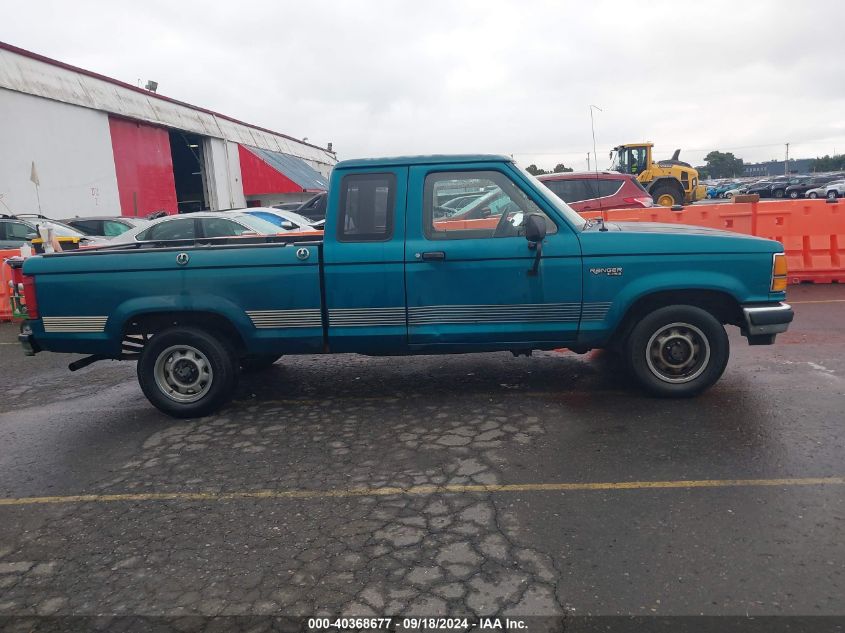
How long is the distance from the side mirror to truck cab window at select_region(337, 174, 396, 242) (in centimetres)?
105

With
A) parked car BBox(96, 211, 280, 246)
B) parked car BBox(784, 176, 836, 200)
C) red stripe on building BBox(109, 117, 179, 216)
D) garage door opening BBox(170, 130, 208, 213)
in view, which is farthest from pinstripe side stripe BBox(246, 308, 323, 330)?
parked car BBox(784, 176, 836, 200)

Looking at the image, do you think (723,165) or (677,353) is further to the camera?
(723,165)

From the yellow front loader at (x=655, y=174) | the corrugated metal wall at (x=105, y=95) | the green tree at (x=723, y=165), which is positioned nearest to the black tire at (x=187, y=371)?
the corrugated metal wall at (x=105, y=95)

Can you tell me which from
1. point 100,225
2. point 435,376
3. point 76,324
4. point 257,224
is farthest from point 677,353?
point 100,225

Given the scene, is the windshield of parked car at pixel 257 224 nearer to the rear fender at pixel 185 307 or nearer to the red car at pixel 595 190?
the red car at pixel 595 190

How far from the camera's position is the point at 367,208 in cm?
540

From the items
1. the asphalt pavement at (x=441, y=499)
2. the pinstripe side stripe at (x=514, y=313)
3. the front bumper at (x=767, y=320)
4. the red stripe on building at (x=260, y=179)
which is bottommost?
the asphalt pavement at (x=441, y=499)

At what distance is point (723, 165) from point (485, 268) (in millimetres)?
121077

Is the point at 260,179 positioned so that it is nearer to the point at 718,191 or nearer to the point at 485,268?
the point at 485,268

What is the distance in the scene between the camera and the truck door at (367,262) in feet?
17.3

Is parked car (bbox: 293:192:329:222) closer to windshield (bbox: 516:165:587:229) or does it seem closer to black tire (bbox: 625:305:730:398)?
windshield (bbox: 516:165:587:229)

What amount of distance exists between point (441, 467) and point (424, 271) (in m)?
1.57

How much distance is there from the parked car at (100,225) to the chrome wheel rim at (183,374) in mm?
11854

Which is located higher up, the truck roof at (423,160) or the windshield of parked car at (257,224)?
the truck roof at (423,160)
